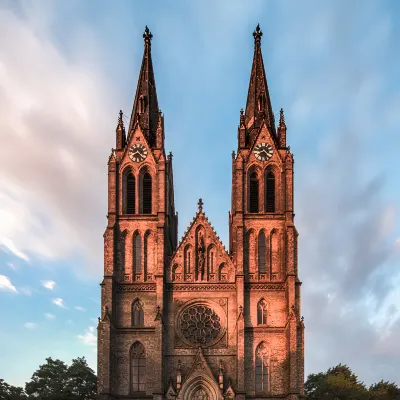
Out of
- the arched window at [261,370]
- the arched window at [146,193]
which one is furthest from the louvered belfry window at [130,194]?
the arched window at [261,370]

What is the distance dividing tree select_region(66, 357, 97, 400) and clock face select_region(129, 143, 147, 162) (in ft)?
87.3

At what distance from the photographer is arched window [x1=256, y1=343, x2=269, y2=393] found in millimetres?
74250

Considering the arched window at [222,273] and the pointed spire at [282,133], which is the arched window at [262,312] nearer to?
the arched window at [222,273]

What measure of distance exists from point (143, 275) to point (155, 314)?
3.87 metres

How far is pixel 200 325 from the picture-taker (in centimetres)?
7606

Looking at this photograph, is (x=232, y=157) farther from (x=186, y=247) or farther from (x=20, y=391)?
(x=20, y=391)

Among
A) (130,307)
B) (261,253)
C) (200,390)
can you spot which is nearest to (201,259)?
(261,253)

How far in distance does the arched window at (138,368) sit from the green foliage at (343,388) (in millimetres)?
24631

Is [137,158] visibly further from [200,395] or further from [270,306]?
[200,395]

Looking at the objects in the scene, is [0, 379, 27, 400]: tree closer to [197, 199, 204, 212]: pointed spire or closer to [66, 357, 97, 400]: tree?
[66, 357, 97, 400]: tree

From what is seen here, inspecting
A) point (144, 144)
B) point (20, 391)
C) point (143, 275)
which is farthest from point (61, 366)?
point (144, 144)

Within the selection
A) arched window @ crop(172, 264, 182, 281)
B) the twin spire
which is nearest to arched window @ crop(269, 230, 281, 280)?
arched window @ crop(172, 264, 182, 281)

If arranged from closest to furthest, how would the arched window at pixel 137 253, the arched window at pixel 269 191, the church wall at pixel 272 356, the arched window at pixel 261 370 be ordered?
the church wall at pixel 272 356 → the arched window at pixel 261 370 → the arched window at pixel 137 253 → the arched window at pixel 269 191

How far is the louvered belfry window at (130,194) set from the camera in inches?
3130
